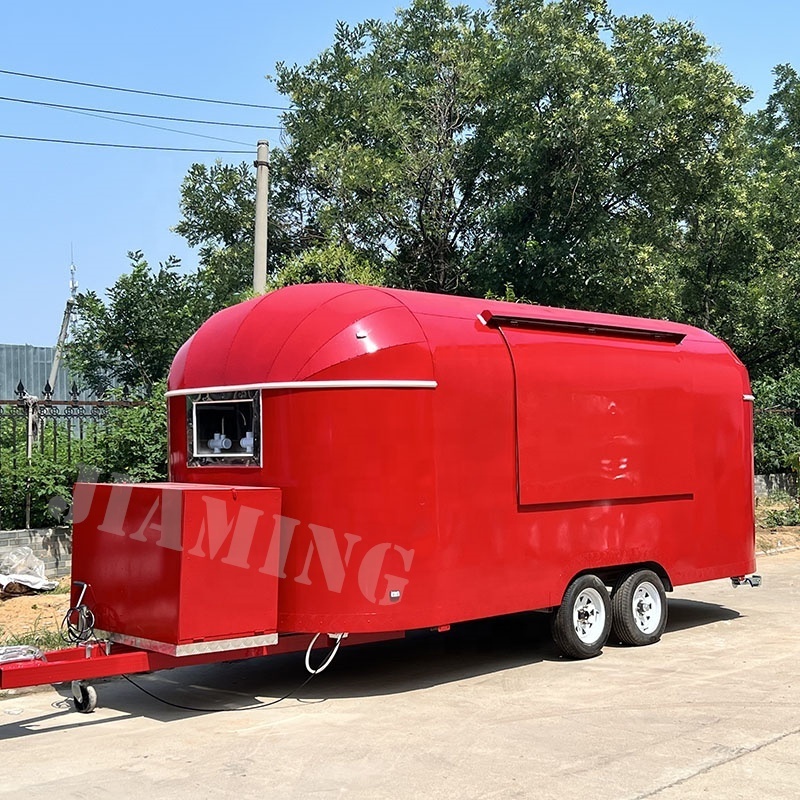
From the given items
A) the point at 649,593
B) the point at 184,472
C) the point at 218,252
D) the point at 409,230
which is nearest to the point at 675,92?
the point at 409,230

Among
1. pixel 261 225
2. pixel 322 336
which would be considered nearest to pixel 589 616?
pixel 322 336

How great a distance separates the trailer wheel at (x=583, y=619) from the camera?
9.80 metres

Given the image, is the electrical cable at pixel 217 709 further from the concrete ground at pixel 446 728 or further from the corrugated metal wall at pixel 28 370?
the corrugated metal wall at pixel 28 370

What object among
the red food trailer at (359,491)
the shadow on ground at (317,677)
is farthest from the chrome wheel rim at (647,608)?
the shadow on ground at (317,677)

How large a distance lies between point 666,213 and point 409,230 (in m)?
5.36

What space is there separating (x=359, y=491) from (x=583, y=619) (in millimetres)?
2933

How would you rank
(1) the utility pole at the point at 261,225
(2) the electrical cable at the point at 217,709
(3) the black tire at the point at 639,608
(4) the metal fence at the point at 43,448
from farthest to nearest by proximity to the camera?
(1) the utility pole at the point at 261,225, (4) the metal fence at the point at 43,448, (3) the black tire at the point at 639,608, (2) the electrical cable at the point at 217,709

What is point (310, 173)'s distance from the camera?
22.3 meters

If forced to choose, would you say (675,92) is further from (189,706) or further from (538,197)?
(189,706)

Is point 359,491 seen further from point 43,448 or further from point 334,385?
point 43,448

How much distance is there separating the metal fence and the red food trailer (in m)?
4.84

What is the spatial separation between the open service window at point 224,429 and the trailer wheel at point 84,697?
203 cm

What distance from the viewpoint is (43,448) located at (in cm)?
1423

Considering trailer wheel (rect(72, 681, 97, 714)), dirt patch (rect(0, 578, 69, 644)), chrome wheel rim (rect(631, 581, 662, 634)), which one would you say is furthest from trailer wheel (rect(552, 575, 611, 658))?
dirt patch (rect(0, 578, 69, 644))
